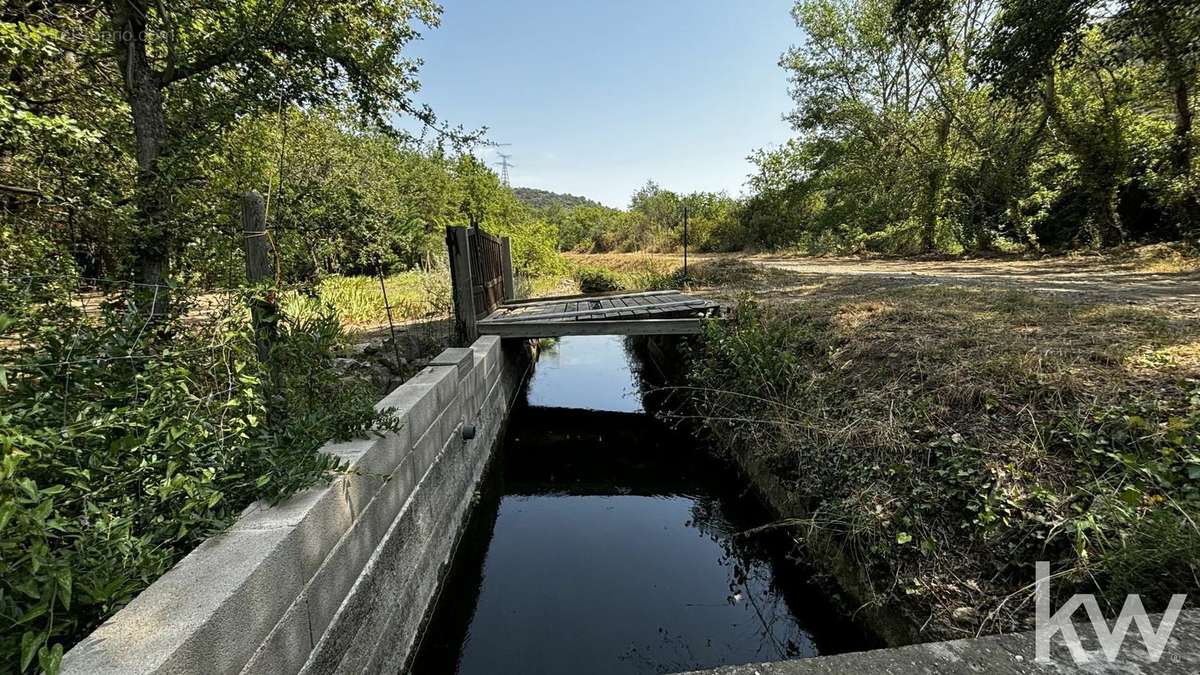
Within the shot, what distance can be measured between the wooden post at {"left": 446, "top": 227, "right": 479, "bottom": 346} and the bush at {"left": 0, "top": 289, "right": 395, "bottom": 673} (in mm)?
3225

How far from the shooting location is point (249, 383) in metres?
1.96

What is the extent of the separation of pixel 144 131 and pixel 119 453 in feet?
8.07

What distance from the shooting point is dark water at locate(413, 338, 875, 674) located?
2830 millimetres

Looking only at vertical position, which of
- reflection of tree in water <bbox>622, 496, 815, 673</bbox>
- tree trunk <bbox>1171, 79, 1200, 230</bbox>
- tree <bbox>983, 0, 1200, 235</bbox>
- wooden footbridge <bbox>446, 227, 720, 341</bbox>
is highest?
tree <bbox>983, 0, 1200, 235</bbox>

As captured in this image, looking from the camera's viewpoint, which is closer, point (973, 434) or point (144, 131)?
point (973, 434)

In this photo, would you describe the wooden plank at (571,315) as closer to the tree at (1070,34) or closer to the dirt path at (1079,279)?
the dirt path at (1079,279)

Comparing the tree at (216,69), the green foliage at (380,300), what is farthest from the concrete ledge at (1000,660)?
the green foliage at (380,300)

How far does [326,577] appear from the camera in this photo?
1943 millimetres

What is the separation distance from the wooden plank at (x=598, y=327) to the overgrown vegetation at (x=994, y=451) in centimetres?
169

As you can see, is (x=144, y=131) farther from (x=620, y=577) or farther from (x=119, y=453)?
(x=620, y=577)

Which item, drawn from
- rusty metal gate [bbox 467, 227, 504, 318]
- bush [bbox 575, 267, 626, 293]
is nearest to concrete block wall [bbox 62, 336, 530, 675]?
rusty metal gate [bbox 467, 227, 504, 318]

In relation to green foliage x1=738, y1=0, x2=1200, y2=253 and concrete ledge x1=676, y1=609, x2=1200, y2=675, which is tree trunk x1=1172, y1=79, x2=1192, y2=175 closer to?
green foliage x1=738, y1=0, x2=1200, y2=253

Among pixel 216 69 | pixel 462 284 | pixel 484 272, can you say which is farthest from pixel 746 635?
pixel 484 272

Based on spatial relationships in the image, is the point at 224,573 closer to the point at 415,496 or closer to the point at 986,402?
the point at 415,496
